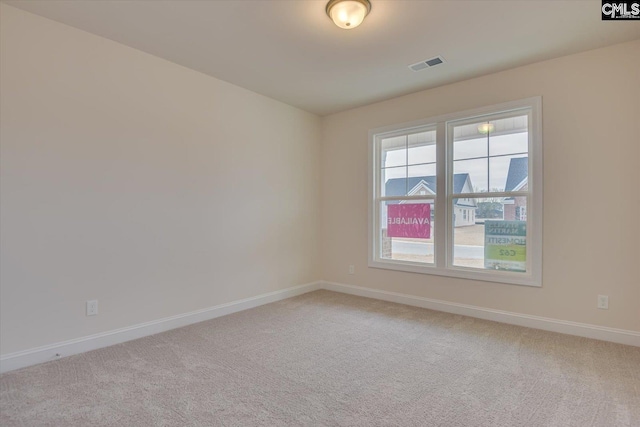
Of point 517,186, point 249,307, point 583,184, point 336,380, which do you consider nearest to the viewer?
point 336,380

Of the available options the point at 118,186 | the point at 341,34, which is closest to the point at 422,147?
the point at 341,34

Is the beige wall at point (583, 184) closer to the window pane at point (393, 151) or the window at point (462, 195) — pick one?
the window at point (462, 195)

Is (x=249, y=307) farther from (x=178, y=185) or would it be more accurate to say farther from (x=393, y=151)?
(x=393, y=151)

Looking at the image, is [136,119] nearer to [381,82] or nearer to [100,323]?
[100,323]

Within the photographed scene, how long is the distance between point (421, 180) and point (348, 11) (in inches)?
95.1

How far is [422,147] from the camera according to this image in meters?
4.20

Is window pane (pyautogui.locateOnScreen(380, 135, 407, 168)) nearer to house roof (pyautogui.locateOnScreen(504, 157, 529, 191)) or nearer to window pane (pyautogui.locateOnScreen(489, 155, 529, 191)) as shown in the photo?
window pane (pyautogui.locateOnScreen(489, 155, 529, 191))

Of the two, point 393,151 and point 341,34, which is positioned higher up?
point 341,34

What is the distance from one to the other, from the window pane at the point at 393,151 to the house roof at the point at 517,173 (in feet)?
4.22

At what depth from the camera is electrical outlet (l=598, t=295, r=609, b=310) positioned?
117 inches

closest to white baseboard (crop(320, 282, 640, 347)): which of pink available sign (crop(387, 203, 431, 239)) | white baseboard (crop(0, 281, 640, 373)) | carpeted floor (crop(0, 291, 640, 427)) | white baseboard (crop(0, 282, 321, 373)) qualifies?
white baseboard (crop(0, 281, 640, 373))

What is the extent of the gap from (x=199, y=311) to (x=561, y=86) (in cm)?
440

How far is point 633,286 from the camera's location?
2.86 m

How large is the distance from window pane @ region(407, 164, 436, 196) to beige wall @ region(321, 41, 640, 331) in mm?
785
